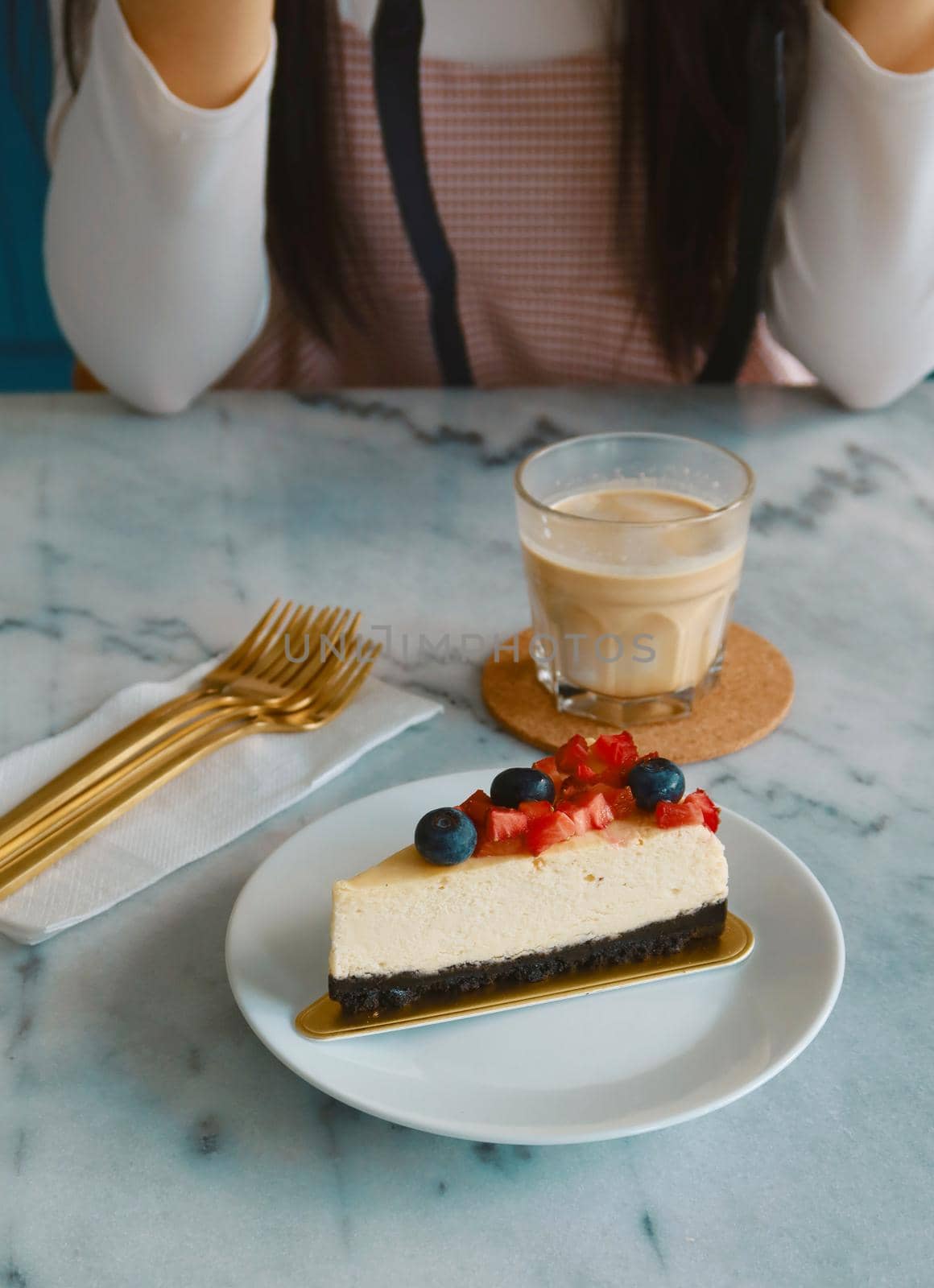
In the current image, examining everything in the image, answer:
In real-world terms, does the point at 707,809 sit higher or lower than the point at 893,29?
lower

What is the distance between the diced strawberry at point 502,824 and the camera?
0.68m

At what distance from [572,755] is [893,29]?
0.95m

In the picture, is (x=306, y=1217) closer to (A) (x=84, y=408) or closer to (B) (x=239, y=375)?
(A) (x=84, y=408)

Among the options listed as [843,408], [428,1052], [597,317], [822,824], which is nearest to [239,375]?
[597,317]

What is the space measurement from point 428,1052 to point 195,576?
0.64 metres

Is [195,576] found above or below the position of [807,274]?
below

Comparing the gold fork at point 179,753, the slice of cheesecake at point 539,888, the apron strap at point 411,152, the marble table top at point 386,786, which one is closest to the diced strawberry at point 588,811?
the slice of cheesecake at point 539,888

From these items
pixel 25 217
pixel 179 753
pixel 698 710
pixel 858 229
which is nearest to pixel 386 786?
pixel 179 753

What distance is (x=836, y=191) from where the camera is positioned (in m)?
1.37

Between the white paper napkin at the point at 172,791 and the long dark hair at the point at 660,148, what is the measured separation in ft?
2.73

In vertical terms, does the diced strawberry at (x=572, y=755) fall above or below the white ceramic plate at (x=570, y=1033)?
above

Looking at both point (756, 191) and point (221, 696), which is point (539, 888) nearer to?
point (221, 696)

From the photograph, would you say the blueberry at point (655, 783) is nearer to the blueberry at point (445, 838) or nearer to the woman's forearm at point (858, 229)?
the blueberry at point (445, 838)

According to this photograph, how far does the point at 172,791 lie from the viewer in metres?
0.84
